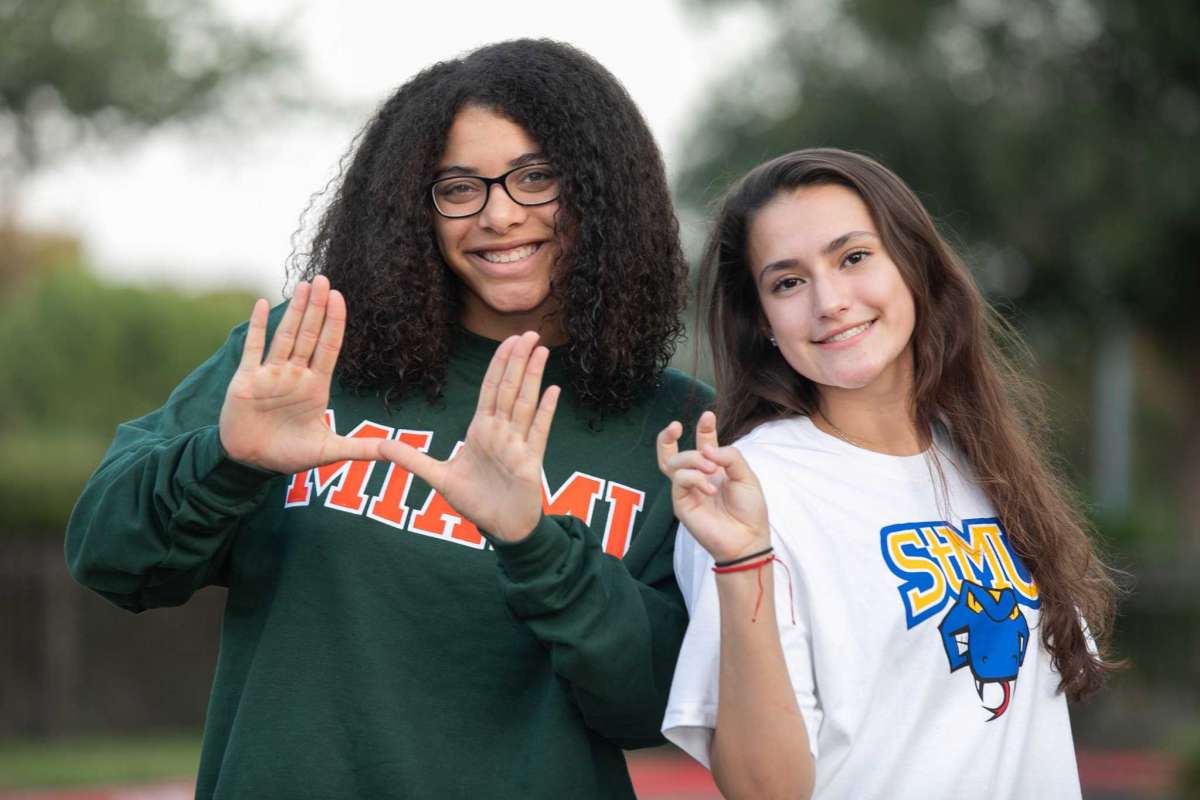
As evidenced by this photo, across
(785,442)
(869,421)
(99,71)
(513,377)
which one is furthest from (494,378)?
(99,71)

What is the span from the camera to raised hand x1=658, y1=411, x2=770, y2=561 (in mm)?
2449

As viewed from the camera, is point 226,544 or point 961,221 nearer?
point 226,544

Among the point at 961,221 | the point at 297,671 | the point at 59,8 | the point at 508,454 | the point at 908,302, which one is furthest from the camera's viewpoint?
the point at 59,8

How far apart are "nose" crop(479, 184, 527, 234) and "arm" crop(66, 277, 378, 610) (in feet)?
1.37

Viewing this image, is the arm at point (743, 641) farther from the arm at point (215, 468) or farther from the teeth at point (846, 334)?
the arm at point (215, 468)

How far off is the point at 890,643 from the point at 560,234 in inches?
39.0

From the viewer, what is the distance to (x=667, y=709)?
2561 millimetres

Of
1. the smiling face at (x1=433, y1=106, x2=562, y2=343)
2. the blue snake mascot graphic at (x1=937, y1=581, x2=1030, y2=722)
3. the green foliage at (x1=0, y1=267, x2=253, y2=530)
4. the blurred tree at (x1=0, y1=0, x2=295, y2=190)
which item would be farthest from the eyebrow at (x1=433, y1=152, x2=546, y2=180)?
the blurred tree at (x1=0, y1=0, x2=295, y2=190)

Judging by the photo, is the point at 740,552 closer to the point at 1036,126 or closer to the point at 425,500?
the point at 425,500

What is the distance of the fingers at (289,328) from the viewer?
2.52 metres

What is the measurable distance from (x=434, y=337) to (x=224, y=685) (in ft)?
2.47

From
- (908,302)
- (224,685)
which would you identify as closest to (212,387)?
(224,685)

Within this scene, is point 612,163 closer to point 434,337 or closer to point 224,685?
point 434,337

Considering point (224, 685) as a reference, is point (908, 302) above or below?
above
